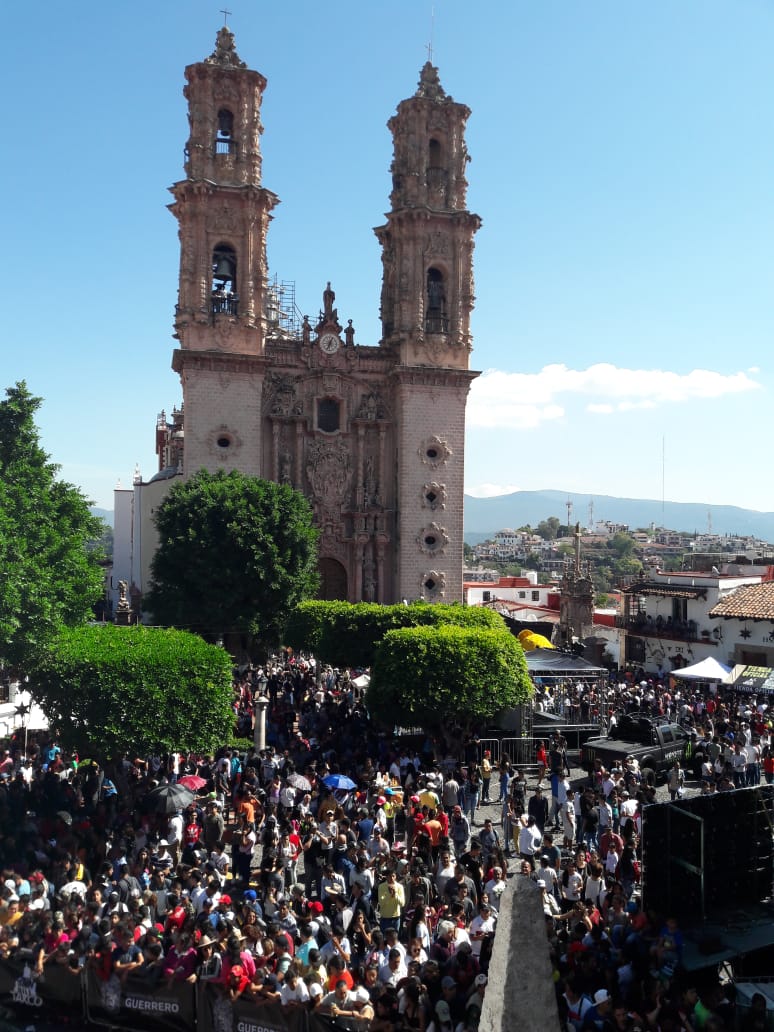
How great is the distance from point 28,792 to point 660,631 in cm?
2830

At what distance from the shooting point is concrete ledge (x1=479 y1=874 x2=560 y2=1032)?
6.58 meters

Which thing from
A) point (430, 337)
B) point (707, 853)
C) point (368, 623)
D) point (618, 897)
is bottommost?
point (618, 897)

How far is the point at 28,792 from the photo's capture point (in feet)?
55.2

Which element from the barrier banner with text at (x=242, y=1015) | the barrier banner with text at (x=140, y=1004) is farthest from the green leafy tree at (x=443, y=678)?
the barrier banner with text at (x=242, y=1015)

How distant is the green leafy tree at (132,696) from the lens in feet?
58.7

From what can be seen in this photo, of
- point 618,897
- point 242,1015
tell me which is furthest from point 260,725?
point 618,897

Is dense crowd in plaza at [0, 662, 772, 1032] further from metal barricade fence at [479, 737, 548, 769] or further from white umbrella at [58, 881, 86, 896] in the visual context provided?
metal barricade fence at [479, 737, 548, 769]

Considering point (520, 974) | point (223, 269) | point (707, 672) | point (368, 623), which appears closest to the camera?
point (520, 974)

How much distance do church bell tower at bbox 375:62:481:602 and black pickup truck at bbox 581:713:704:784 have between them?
22.6 metres

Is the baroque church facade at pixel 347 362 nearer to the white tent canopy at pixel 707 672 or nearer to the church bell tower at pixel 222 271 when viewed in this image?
the church bell tower at pixel 222 271

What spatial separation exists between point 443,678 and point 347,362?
2518cm

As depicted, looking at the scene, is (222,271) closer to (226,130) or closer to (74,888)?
(226,130)

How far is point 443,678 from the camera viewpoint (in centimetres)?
2147

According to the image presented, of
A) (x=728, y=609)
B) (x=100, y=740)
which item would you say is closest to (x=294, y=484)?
(x=728, y=609)
